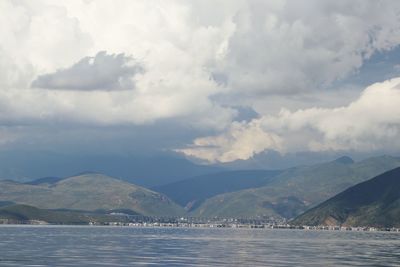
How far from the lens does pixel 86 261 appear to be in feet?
618

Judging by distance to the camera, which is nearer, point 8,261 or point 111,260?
point 8,261

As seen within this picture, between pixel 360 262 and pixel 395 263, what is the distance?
980 cm

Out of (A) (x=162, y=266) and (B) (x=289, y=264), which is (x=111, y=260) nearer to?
(A) (x=162, y=266)

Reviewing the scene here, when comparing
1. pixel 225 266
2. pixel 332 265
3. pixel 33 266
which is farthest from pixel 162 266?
pixel 332 265

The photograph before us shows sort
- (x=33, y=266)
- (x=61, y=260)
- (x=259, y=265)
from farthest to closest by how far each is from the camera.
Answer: (x=61, y=260) < (x=259, y=265) < (x=33, y=266)

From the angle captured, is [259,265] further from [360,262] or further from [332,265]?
[360,262]

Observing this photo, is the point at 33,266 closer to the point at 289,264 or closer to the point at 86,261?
the point at 86,261

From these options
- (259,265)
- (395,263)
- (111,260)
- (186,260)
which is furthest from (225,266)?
(395,263)

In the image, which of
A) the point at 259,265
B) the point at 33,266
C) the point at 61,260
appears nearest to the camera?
the point at 33,266

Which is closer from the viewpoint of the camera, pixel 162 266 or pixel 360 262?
pixel 162 266

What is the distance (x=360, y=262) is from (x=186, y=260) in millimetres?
50643

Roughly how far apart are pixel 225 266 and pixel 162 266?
16444 mm

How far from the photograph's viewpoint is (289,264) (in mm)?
185500

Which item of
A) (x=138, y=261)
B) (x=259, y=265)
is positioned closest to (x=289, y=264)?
(x=259, y=265)
